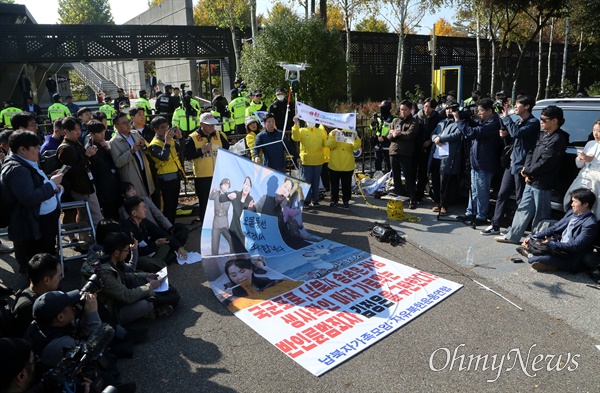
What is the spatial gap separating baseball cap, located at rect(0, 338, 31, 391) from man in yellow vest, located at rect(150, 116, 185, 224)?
4271 mm

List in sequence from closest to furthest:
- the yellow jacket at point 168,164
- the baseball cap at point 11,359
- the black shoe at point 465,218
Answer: the baseball cap at point 11,359 < the yellow jacket at point 168,164 < the black shoe at point 465,218

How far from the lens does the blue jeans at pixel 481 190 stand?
7188 millimetres

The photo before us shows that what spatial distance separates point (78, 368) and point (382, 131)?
799 centimetres

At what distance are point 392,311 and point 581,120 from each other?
4196 mm

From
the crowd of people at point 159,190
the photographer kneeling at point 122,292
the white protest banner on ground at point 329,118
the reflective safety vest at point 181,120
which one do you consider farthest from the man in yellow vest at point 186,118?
the photographer kneeling at point 122,292

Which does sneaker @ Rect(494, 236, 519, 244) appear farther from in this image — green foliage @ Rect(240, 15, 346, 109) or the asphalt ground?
green foliage @ Rect(240, 15, 346, 109)

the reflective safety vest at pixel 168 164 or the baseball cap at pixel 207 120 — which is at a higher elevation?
the baseball cap at pixel 207 120

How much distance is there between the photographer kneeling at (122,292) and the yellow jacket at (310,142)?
14.3ft

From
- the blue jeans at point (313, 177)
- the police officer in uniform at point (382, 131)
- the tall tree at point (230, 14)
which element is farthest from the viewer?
the tall tree at point (230, 14)

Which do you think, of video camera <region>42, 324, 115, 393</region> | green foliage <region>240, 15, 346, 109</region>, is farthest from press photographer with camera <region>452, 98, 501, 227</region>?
green foliage <region>240, 15, 346, 109</region>

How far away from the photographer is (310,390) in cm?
349

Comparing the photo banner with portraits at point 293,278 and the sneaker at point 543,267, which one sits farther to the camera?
the sneaker at point 543,267

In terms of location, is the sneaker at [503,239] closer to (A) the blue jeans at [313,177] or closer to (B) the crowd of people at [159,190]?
(B) the crowd of people at [159,190]

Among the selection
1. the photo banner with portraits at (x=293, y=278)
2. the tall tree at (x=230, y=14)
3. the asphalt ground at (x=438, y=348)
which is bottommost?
the asphalt ground at (x=438, y=348)
